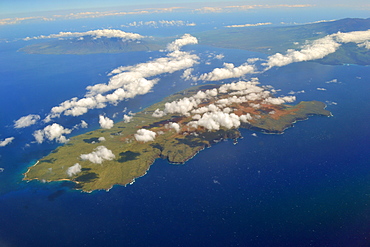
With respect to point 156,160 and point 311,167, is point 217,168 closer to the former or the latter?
point 156,160

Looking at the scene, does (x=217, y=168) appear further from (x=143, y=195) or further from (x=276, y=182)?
(x=143, y=195)

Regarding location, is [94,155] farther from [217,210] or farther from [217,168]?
[217,210]

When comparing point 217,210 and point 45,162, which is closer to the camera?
point 217,210

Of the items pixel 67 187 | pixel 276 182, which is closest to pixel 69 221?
pixel 67 187

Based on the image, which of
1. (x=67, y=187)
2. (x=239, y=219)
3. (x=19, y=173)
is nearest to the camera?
(x=239, y=219)

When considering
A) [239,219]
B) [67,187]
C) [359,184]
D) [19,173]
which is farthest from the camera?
[19,173]

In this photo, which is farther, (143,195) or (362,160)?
(362,160)

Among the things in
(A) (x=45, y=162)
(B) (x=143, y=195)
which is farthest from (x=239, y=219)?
(A) (x=45, y=162)

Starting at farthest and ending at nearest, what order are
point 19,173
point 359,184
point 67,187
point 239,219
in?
point 19,173, point 67,187, point 359,184, point 239,219
